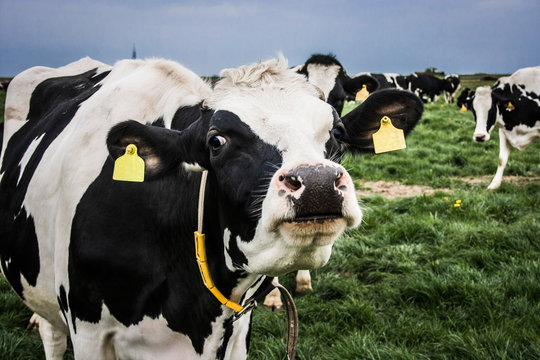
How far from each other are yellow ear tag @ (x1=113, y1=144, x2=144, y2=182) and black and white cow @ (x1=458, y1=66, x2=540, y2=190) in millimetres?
7862

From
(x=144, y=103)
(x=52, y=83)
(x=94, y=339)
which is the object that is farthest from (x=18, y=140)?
(x=94, y=339)

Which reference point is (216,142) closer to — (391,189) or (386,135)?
(386,135)

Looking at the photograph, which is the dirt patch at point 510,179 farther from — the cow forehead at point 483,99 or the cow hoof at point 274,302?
the cow hoof at point 274,302

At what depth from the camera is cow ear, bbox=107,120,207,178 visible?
6.64 feet

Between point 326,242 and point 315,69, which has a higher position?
point 315,69

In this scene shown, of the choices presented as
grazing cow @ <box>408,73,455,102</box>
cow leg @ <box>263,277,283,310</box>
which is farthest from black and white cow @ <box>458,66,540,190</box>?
grazing cow @ <box>408,73,455,102</box>

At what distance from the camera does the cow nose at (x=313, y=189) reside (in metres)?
1.44

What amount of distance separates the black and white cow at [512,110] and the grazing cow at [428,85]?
64.5 feet

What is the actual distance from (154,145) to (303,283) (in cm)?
261

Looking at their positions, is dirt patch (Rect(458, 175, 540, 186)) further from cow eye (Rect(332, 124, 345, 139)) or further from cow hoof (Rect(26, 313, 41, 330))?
cow hoof (Rect(26, 313, 41, 330))

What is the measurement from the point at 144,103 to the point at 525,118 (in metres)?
8.42

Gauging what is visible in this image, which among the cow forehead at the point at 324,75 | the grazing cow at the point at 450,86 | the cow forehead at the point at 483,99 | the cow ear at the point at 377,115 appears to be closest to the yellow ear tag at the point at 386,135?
the cow ear at the point at 377,115

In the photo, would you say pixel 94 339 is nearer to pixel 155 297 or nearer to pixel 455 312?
pixel 155 297

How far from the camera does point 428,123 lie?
1348cm
